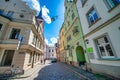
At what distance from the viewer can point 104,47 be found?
20.9ft

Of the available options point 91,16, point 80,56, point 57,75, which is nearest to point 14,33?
point 57,75

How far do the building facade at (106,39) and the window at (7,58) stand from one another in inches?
417

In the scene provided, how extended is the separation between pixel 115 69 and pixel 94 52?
2.55 m

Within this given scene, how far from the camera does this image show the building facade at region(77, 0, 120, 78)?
Result: 16.4 ft

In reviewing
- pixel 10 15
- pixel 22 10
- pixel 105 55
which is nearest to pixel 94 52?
pixel 105 55

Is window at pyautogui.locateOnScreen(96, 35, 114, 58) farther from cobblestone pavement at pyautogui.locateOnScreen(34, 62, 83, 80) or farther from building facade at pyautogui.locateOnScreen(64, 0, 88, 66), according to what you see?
cobblestone pavement at pyautogui.locateOnScreen(34, 62, 83, 80)

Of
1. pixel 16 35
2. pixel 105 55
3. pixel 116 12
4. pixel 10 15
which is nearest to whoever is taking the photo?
pixel 116 12

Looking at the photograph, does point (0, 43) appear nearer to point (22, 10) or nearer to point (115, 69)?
point (22, 10)

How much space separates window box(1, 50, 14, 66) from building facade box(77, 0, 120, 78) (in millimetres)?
10586

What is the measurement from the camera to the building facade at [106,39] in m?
5.00

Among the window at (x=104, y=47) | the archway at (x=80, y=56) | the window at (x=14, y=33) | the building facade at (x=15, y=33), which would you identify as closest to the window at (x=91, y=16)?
the window at (x=104, y=47)

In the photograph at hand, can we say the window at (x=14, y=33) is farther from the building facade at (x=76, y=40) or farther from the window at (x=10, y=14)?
the building facade at (x=76, y=40)

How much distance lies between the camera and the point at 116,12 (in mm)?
4941

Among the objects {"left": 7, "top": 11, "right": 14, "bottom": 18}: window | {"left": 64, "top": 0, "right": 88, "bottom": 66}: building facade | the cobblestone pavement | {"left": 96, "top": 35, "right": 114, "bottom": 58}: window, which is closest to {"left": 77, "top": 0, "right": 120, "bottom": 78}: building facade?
{"left": 96, "top": 35, "right": 114, "bottom": 58}: window
